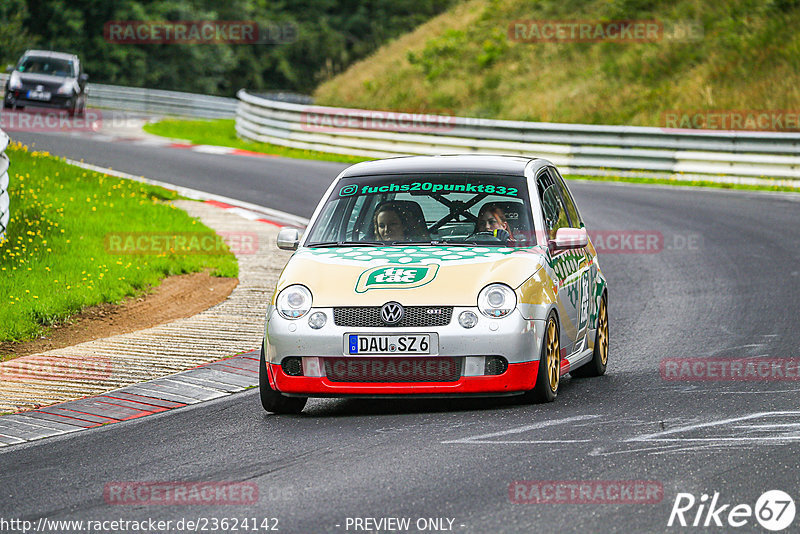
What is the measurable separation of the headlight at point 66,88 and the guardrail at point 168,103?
7630 millimetres

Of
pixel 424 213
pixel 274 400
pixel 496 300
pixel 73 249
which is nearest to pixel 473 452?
pixel 496 300

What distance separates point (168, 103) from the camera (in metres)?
42.4

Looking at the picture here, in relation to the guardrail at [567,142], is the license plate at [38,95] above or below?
below

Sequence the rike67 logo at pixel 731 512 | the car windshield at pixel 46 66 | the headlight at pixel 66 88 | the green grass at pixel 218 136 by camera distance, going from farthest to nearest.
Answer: the car windshield at pixel 46 66, the headlight at pixel 66 88, the green grass at pixel 218 136, the rike67 logo at pixel 731 512

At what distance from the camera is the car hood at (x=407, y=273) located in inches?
303

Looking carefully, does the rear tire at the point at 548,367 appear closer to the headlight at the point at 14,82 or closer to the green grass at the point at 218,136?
the green grass at the point at 218,136

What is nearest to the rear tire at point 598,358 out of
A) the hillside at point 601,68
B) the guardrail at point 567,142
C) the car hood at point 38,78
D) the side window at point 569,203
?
the side window at point 569,203

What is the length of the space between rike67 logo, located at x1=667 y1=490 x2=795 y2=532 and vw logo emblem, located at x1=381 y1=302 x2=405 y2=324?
7.65ft

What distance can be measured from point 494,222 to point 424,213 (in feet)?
1.83

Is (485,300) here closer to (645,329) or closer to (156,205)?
(645,329)

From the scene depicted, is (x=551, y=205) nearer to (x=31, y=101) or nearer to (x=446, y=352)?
(x=446, y=352)

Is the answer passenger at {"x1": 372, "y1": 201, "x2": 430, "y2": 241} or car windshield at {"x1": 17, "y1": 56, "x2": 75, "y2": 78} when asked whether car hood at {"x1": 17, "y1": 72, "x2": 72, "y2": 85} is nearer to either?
car windshield at {"x1": 17, "y1": 56, "x2": 75, "y2": 78}

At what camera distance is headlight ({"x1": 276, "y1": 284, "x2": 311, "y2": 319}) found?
7.82 m

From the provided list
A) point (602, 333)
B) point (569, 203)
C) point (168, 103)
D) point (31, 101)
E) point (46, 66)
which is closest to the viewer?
point (602, 333)
